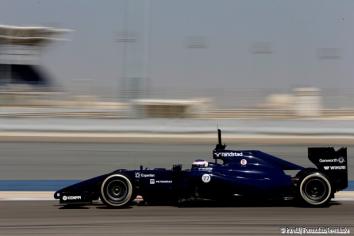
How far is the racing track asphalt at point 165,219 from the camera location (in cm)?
538

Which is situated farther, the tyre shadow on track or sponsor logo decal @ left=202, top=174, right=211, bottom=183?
the tyre shadow on track

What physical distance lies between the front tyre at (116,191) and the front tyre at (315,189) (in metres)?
1.78

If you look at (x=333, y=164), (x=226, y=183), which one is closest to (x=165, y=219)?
(x=226, y=183)

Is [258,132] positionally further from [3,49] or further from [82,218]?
[3,49]

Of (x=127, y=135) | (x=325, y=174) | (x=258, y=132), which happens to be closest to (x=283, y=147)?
(x=258, y=132)

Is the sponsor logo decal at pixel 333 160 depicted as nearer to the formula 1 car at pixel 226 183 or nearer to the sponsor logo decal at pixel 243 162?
the formula 1 car at pixel 226 183

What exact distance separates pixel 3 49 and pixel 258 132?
28.0 meters

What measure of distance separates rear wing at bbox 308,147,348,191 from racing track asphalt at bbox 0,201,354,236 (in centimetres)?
29

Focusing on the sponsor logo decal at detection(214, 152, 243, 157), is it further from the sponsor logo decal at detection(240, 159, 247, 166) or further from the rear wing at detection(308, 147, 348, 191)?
the rear wing at detection(308, 147, 348, 191)

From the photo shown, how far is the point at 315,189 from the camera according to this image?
21.5ft

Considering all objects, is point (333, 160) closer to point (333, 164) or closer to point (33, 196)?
point (333, 164)

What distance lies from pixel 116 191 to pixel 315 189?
81.6 inches

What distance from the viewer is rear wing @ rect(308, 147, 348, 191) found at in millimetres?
6566

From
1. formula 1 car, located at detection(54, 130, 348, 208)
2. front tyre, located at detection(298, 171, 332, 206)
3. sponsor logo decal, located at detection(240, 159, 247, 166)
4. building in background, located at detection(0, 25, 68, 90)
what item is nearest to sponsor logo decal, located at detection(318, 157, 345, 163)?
formula 1 car, located at detection(54, 130, 348, 208)
